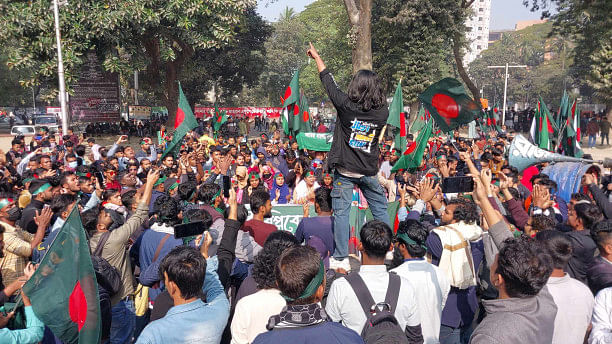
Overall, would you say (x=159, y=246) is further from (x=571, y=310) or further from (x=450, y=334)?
(x=571, y=310)

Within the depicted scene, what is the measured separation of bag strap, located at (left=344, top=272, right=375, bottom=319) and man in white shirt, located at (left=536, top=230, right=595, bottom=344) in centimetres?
109

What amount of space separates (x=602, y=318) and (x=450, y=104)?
3.94 m

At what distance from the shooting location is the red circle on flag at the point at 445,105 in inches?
251

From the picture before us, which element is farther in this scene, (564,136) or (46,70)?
(46,70)

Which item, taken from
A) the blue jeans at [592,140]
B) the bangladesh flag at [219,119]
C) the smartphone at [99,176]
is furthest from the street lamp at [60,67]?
the blue jeans at [592,140]

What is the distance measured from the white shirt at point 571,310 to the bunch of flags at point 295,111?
6.98 metres

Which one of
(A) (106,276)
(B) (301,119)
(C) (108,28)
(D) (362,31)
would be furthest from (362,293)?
(C) (108,28)

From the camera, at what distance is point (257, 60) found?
30703 millimetres

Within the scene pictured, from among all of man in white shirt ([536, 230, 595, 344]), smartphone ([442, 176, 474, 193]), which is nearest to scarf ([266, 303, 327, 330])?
man in white shirt ([536, 230, 595, 344])

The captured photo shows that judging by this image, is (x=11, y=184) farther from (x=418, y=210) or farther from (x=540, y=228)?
(x=540, y=228)

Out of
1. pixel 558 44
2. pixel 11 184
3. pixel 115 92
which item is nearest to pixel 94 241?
pixel 11 184

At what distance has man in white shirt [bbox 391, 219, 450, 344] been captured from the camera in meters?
3.25

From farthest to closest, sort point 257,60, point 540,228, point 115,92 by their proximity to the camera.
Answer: point 257,60
point 115,92
point 540,228

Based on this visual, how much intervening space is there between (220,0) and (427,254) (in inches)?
602
